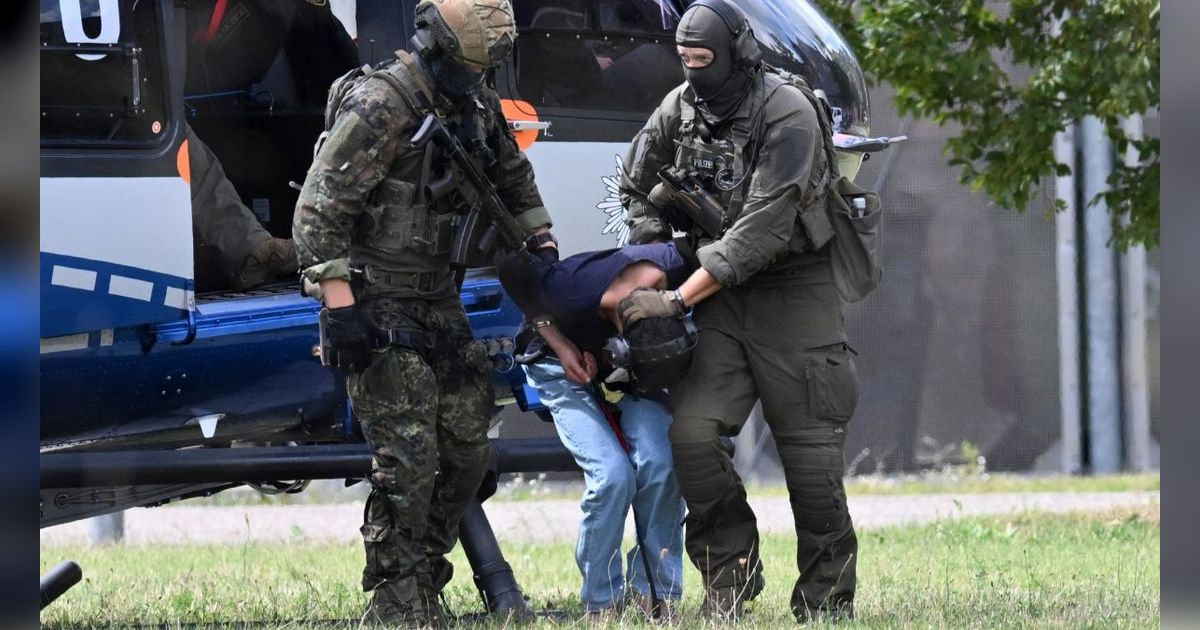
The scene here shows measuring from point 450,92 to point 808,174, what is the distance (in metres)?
1.10

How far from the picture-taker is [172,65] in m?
5.21

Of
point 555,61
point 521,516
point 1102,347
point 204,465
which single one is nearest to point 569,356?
point 204,465

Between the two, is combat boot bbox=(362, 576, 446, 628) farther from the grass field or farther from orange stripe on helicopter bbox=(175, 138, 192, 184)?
orange stripe on helicopter bbox=(175, 138, 192, 184)

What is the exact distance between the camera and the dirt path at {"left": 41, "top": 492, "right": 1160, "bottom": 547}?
32.4 ft

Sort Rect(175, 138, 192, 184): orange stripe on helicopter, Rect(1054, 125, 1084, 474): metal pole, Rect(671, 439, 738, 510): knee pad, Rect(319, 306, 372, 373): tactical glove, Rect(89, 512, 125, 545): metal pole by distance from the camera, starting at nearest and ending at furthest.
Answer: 1. Rect(319, 306, 372, 373): tactical glove
2. Rect(671, 439, 738, 510): knee pad
3. Rect(175, 138, 192, 184): orange stripe on helicopter
4. Rect(89, 512, 125, 545): metal pole
5. Rect(1054, 125, 1084, 474): metal pole

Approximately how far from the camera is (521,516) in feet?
34.0

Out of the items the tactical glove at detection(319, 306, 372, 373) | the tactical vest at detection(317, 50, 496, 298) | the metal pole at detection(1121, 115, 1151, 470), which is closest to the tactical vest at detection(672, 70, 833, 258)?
the tactical vest at detection(317, 50, 496, 298)

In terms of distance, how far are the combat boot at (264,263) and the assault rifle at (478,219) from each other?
1124 millimetres

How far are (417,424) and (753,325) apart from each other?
109 centimetres

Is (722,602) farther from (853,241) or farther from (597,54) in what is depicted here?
(597,54)

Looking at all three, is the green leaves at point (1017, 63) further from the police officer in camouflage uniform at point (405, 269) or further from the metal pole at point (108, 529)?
the metal pole at point (108, 529)

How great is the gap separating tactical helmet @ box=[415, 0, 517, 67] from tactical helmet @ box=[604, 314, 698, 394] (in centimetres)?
91
